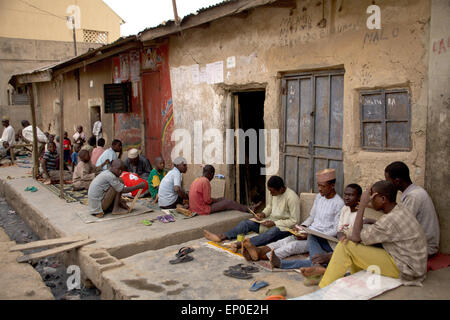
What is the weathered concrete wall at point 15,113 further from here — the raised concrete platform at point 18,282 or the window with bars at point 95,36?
the raised concrete platform at point 18,282

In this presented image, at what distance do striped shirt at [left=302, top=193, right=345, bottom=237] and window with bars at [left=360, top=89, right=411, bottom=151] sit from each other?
31.5 inches

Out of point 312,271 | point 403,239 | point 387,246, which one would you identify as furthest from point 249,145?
point 403,239

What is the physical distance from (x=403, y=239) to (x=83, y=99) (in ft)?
38.9

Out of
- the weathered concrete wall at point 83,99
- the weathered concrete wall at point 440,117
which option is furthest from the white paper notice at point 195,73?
the weathered concrete wall at point 440,117

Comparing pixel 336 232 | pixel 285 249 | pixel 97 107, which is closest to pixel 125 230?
pixel 285 249

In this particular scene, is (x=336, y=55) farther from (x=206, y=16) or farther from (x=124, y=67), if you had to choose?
(x=124, y=67)

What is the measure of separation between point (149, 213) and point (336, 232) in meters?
3.27

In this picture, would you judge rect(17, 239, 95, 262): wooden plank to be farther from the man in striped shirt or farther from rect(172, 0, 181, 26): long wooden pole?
rect(172, 0, 181, 26): long wooden pole

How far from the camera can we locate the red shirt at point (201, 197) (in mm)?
6297

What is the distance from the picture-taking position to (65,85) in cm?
1461

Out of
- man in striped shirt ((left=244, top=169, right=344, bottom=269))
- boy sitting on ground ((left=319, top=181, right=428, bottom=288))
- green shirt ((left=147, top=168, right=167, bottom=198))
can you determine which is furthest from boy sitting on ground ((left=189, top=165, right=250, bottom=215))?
boy sitting on ground ((left=319, top=181, right=428, bottom=288))

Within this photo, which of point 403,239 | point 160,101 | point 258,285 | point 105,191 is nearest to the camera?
point 403,239

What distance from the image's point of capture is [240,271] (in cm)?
423
